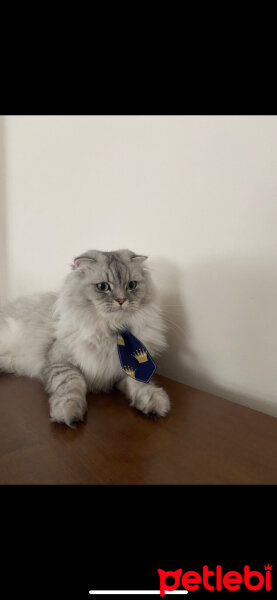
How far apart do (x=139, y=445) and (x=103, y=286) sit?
50 cm

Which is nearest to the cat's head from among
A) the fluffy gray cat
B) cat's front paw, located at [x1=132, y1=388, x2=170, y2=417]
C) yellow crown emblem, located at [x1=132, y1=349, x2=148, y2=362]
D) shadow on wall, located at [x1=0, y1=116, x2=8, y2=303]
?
the fluffy gray cat

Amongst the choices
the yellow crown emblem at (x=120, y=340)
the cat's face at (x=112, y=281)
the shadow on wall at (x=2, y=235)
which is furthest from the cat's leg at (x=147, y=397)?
the shadow on wall at (x=2, y=235)

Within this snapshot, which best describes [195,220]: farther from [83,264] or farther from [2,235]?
[2,235]

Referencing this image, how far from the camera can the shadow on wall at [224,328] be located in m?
1.02

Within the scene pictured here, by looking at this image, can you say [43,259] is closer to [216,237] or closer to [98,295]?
[98,295]

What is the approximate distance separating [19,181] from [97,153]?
33.7 inches

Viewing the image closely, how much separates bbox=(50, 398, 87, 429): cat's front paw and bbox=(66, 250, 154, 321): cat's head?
0.29 m

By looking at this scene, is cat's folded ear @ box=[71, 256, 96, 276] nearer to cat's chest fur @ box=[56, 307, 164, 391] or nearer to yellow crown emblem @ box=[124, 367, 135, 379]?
cat's chest fur @ box=[56, 307, 164, 391]

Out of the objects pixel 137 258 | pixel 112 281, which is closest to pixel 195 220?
pixel 137 258

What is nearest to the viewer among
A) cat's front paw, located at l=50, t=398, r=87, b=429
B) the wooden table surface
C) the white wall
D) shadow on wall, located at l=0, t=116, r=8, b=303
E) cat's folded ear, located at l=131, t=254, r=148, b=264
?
the wooden table surface

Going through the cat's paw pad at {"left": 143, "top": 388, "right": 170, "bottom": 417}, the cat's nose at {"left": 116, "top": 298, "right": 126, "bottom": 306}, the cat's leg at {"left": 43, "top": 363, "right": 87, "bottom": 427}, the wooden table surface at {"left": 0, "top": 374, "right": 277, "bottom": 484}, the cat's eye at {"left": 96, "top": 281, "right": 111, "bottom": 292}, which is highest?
the cat's eye at {"left": 96, "top": 281, "right": 111, "bottom": 292}

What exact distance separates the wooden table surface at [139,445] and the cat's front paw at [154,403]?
0.08 feet

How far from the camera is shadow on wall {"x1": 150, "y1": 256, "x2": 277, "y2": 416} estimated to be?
3.35 ft

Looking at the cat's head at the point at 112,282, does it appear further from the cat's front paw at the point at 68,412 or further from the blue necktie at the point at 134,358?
the cat's front paw at the point at 68,412
